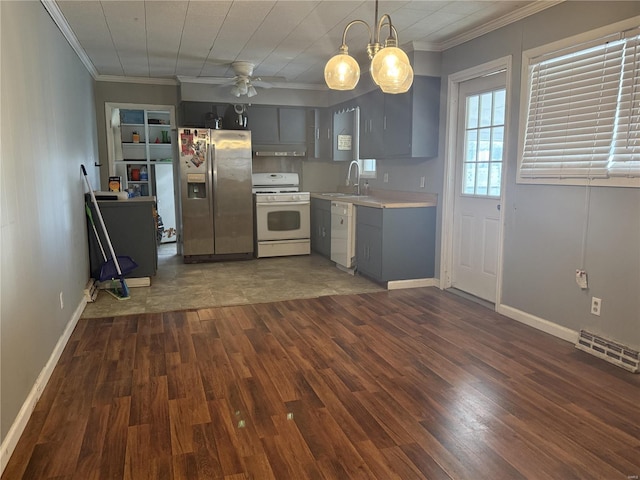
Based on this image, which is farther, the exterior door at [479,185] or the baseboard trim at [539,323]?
the exterior door at [479,185]

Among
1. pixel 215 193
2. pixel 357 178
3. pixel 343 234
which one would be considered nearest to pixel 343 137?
pixel 357 178

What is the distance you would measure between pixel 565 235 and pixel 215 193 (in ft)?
13.7

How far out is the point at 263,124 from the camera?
6645 mm

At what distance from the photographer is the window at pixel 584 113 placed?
2.85 meters

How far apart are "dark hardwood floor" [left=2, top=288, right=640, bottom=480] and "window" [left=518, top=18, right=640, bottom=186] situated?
3.96 feet

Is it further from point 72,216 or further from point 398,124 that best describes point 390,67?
point 72,216

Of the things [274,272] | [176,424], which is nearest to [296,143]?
[274,272]

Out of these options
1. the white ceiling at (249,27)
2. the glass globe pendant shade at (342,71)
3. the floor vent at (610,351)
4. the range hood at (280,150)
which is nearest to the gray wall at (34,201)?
the white ceiling at (249,27)

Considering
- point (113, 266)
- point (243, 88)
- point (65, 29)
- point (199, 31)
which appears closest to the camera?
point (65, 29)

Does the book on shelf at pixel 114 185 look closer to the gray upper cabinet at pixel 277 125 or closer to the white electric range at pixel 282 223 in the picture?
the white electric range at pixel 282 223

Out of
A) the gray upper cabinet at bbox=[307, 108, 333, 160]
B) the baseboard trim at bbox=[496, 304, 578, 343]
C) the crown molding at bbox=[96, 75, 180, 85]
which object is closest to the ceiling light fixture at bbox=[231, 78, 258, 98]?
the crown molding at bbox=[96, 75, 180, 85]

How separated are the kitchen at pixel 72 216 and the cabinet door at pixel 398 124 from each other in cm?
32

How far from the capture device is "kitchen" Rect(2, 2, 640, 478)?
2297mm

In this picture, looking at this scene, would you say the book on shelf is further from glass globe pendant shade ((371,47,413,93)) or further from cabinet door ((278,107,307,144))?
glass globe pendant shade ((371,47,413,93))
